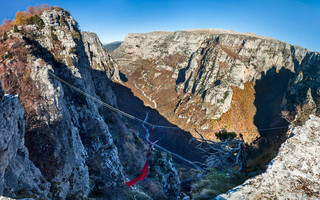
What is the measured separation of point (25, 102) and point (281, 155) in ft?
52.5

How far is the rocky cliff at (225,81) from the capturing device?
241ft

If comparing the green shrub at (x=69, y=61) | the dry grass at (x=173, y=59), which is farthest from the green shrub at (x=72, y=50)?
the dry grass at (x=173, y=59)

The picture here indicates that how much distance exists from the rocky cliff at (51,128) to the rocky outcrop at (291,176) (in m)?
10.0

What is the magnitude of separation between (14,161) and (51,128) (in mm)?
4264

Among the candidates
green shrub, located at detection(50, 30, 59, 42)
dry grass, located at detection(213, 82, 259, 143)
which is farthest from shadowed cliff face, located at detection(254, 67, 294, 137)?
green shrub, located at detection(50, 30, 59, 42)

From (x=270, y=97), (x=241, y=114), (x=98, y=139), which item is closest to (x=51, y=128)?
(x=98, y=139)

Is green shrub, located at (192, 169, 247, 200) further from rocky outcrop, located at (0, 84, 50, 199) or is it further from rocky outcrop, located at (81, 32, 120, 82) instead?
rocky outcrop, located at (81, 32, 120, 82)

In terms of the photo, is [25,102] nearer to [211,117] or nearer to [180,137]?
[180,137]

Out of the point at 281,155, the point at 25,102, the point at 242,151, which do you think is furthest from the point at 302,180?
the point at 25,102

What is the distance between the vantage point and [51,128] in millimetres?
11961

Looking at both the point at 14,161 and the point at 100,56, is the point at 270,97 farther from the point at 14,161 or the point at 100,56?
the point at 14,161

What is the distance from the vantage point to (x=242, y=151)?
8148 mm

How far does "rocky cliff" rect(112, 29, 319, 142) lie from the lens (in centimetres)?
7331

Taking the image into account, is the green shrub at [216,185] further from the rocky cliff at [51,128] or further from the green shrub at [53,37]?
the green shrub at [53,37]
